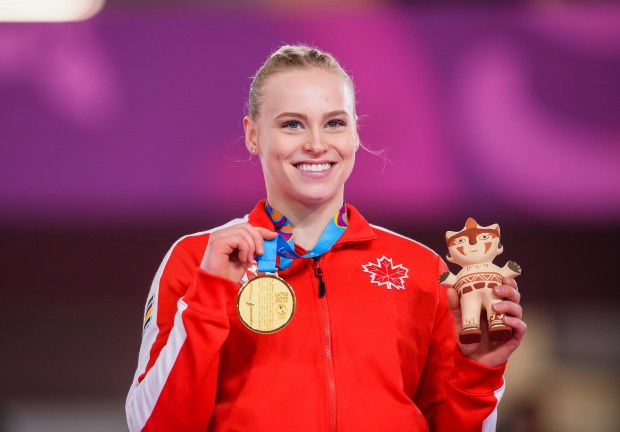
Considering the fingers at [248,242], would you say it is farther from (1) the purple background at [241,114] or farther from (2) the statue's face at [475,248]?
(1) the purple background at [241,114]

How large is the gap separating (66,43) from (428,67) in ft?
4.30

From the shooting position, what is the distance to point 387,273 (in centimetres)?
208

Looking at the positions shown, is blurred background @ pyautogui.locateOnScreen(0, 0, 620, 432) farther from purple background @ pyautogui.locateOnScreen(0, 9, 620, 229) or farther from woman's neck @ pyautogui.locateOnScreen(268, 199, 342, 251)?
woman's neck @ pyautogui.locateOnScreen(268, 199, 342, 251)

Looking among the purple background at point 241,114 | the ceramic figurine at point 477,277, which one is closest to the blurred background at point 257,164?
the purple background at point 241,114

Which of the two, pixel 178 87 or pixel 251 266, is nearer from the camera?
pixel 251 266

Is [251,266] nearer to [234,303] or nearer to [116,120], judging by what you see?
[234,303]

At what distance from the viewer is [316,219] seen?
6.89 ft

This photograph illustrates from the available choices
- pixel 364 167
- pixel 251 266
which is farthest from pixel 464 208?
pixel 251 266

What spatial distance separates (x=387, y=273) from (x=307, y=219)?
0.73 feet

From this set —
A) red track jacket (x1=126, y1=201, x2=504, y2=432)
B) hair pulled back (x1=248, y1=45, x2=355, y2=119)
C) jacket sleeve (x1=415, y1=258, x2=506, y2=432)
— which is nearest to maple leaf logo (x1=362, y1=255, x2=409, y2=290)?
red track jacket (x1=126, y1=201, x2=504, y2=432)

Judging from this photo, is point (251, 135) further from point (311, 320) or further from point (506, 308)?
point (506, 308)

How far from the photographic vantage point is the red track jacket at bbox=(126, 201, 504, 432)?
71.1 inches

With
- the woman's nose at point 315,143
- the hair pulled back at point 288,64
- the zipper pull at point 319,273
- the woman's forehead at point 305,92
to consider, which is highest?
the hair pulled back at point 288,64

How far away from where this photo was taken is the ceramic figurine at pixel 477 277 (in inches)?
70.9
